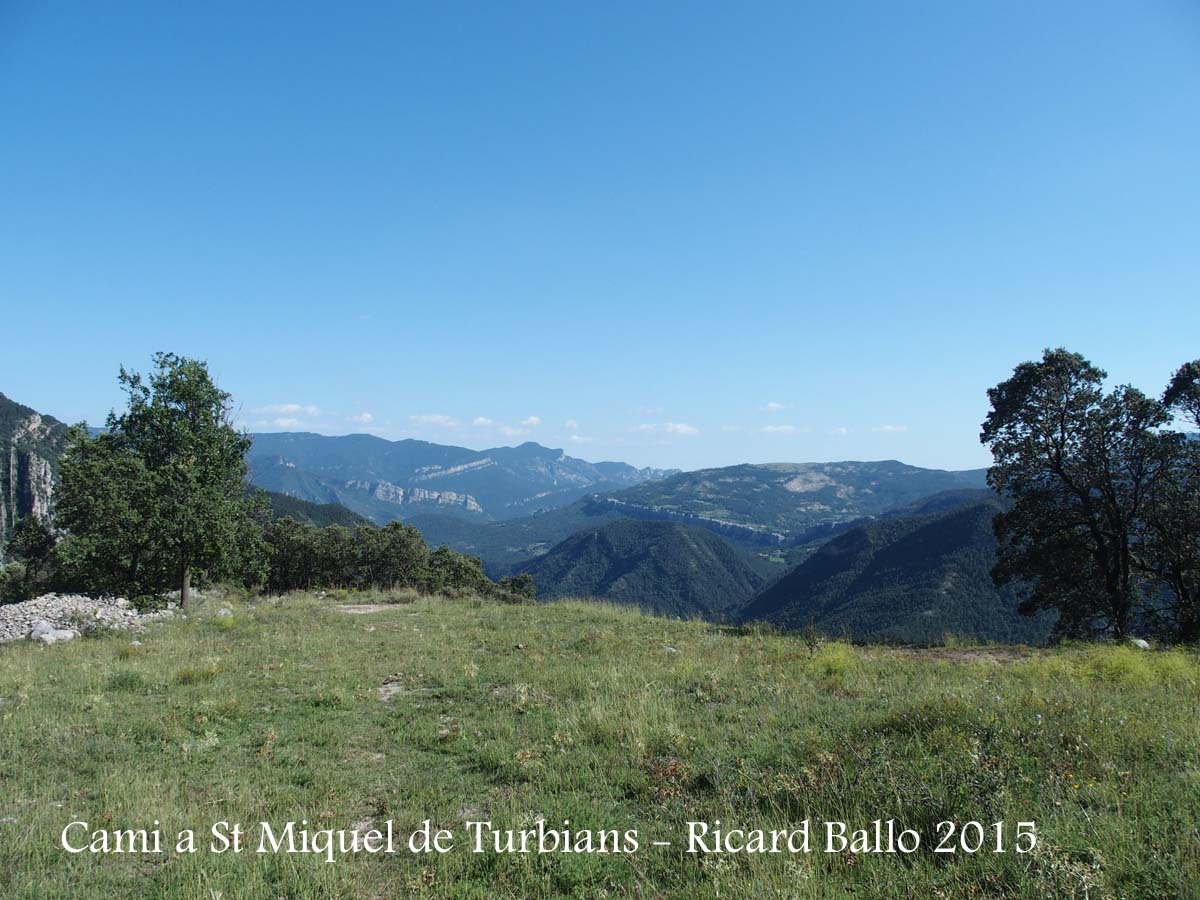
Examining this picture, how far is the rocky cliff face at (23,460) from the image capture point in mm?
140625

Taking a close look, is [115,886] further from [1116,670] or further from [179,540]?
[179,540]

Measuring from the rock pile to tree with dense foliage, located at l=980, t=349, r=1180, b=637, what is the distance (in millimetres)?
31210

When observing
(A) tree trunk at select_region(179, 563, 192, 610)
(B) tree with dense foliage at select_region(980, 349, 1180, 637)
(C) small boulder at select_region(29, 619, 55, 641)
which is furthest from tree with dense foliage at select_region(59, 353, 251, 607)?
(B) tree with dense foliage at select_region(980, 349, 1180, 637)

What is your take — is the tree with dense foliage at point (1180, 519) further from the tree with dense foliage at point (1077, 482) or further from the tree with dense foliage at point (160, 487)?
the tree with dense foliage at point (160, 487)

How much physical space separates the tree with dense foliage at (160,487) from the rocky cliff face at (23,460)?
148 metres

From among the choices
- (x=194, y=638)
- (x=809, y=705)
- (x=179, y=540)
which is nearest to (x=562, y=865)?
(x=809, y=705)

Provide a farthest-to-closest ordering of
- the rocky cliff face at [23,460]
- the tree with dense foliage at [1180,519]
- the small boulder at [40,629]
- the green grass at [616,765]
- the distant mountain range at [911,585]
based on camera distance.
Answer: the rocky cliff face at [23,460] → the distant mountain range at [911,585] → the tree with dense foliage at [1180,519] → the small boulder at [40,629] → the green grass at [616,765]

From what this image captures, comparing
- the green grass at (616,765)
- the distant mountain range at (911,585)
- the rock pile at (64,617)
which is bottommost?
the distant mountain range at (911,585)

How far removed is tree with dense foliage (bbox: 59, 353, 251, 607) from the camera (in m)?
20.1

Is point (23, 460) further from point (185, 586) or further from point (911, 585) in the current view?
point (911, 585)

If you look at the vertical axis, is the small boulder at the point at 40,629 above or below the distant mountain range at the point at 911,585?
above

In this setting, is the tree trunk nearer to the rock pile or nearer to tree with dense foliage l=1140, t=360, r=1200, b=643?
the rock pile

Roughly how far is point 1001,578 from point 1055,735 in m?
20.3

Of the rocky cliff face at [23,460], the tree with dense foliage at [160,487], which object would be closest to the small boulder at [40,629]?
the tree with dense foliage at [160,487]
